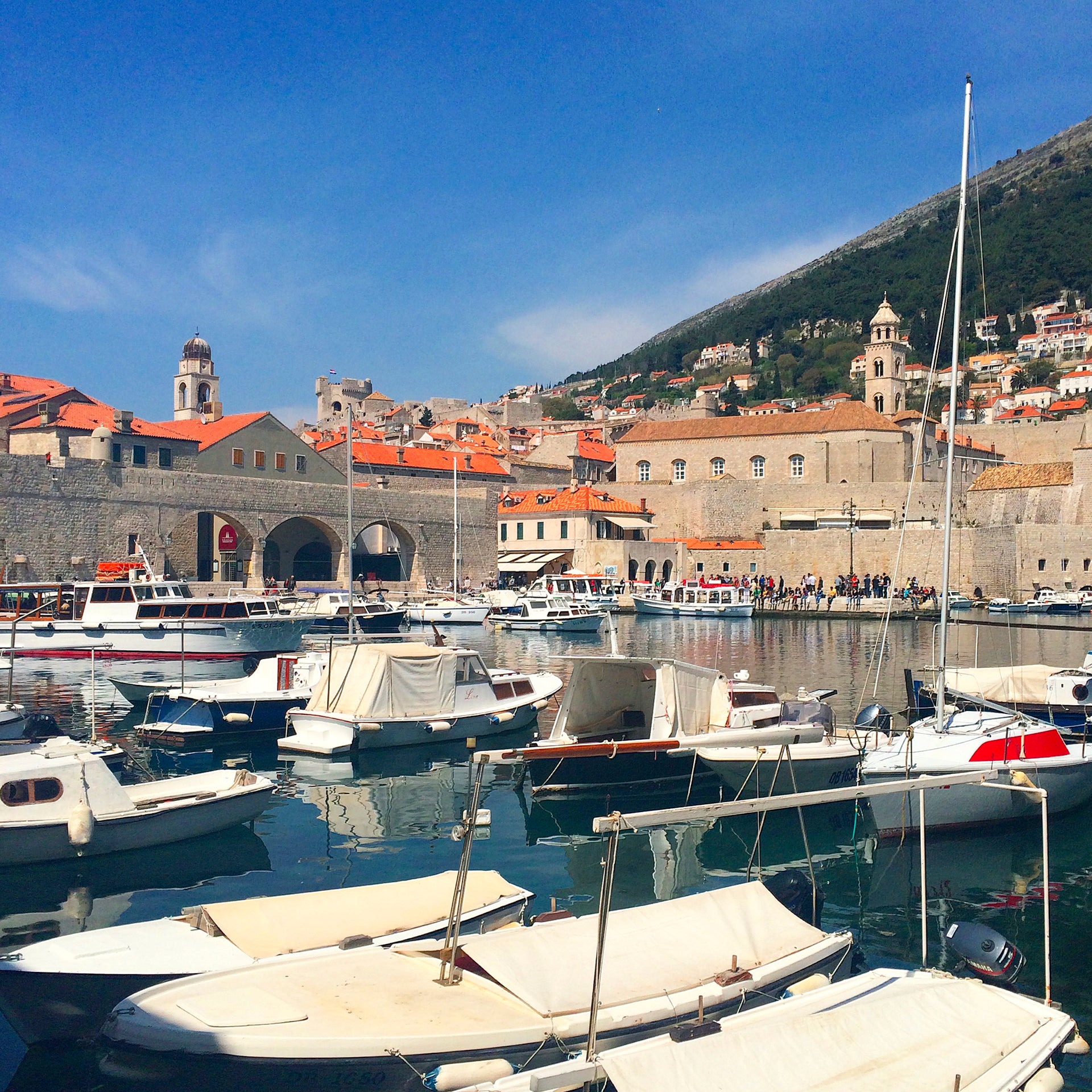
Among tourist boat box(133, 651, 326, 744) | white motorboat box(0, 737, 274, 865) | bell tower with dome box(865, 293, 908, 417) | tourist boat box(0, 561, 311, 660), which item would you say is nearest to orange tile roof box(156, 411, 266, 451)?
tourist boat box(0, 561, 311, 660)

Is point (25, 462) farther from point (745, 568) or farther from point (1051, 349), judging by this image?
point (1051, 349)

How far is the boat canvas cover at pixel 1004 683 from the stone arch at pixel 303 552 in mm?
31985

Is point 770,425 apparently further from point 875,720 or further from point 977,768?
point 977,768

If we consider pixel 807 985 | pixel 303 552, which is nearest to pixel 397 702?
pixel 807 985

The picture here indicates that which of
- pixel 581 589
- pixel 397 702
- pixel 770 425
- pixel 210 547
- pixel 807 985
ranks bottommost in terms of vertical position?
pixel 807 985

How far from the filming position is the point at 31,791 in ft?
30.8

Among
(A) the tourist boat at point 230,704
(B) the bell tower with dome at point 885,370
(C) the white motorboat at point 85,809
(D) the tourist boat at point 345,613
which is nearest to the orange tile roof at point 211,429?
(D) the tourist boat at point 345,613

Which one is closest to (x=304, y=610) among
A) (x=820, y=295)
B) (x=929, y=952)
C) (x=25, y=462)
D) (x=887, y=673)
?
(x=25, y=462)

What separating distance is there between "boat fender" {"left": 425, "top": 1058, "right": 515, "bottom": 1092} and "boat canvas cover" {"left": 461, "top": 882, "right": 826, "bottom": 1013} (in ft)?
1.58

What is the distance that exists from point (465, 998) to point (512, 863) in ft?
14.8

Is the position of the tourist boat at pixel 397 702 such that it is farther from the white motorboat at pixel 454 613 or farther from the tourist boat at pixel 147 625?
the white motorboat at pixel 454 613

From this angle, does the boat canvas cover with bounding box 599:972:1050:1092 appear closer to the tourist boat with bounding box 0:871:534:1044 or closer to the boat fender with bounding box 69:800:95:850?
the tourist boat with bounding box 0:871:534:1044

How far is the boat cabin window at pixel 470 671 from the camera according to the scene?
619 inches

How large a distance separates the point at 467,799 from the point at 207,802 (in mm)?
3298
